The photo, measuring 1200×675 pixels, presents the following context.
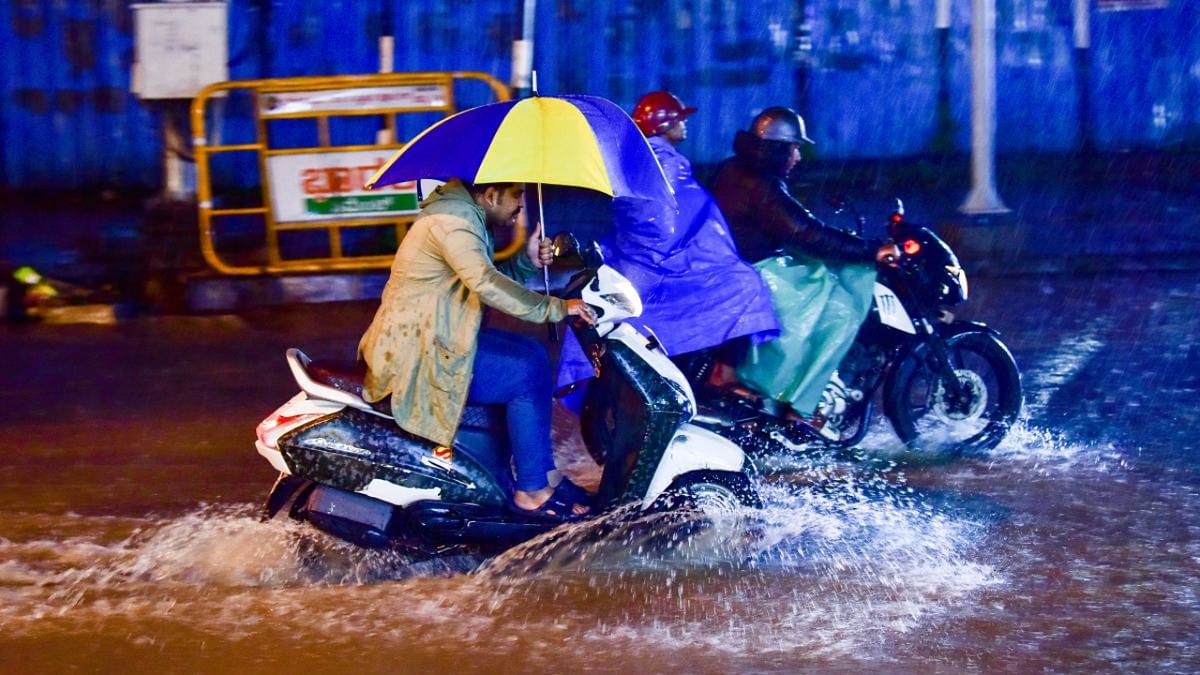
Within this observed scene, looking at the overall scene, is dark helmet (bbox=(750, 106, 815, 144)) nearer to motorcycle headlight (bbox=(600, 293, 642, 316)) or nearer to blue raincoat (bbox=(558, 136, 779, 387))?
blue raincoat (bbox=(558, 136, 779, 387))

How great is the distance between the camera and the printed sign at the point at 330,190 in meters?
9.59

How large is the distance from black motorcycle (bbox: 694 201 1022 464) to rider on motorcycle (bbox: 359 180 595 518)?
1189 mm

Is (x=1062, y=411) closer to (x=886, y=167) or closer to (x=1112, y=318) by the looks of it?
(x=1112, y=318)

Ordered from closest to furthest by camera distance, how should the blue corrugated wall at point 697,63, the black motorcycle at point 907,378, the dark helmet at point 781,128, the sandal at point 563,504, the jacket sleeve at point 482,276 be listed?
the jacket sleeve at point 482,276, the sandal at point 563,504, the dark helmet at point 781,128, the black motorcycle at point 907,378, the blue corrugated wall at point 697,63

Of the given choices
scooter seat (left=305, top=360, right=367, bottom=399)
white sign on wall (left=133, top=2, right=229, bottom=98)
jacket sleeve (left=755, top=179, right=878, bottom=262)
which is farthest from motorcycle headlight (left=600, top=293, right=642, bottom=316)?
white sign on wall (left=133, top=2, right=229, bottom=98)

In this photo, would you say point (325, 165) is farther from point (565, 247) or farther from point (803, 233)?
point (565, 247)

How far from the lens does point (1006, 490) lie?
5379 millimetres

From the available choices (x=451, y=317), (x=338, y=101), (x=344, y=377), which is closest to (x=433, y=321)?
(x=451, y=317)

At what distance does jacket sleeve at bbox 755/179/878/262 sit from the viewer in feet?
17.7

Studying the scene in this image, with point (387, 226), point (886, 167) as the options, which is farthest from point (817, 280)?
point (886, 167)

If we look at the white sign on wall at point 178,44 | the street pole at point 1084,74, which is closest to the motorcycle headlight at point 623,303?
the white sign on wall at point 178,44

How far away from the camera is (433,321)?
438 cm

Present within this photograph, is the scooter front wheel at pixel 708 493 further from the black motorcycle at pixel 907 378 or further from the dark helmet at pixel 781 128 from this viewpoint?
the dark helmet at pixel 781 128

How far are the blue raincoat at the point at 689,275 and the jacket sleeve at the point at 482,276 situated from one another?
93 cm
